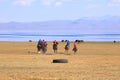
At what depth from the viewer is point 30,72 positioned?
2577 centimetres

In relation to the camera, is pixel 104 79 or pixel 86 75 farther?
pixel 86 75

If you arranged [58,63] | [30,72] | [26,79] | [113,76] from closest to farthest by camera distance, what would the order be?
[26,79] → [113,76] → [30,72] → [58,63]

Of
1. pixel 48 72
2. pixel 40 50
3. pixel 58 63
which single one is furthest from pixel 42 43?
pixel 48 72

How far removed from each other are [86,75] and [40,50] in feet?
84.9

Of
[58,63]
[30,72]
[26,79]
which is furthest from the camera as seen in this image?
[58,63]

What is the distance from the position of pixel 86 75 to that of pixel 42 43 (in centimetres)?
2471

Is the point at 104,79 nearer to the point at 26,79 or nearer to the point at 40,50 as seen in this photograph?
the point at 26,79

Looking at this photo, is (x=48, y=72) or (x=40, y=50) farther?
(x=40, y=50)

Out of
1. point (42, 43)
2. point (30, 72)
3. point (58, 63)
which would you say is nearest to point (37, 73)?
point (30, 72)

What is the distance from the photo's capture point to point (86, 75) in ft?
79.7

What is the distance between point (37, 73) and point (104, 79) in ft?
14.2

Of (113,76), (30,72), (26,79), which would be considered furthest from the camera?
(30,72)

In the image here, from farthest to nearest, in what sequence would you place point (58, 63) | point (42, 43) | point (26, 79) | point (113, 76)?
point (42, 43) < point (58, 63) < point (113, 76) < point (26, 79)

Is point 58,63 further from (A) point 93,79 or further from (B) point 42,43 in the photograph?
(B) point 42,43
